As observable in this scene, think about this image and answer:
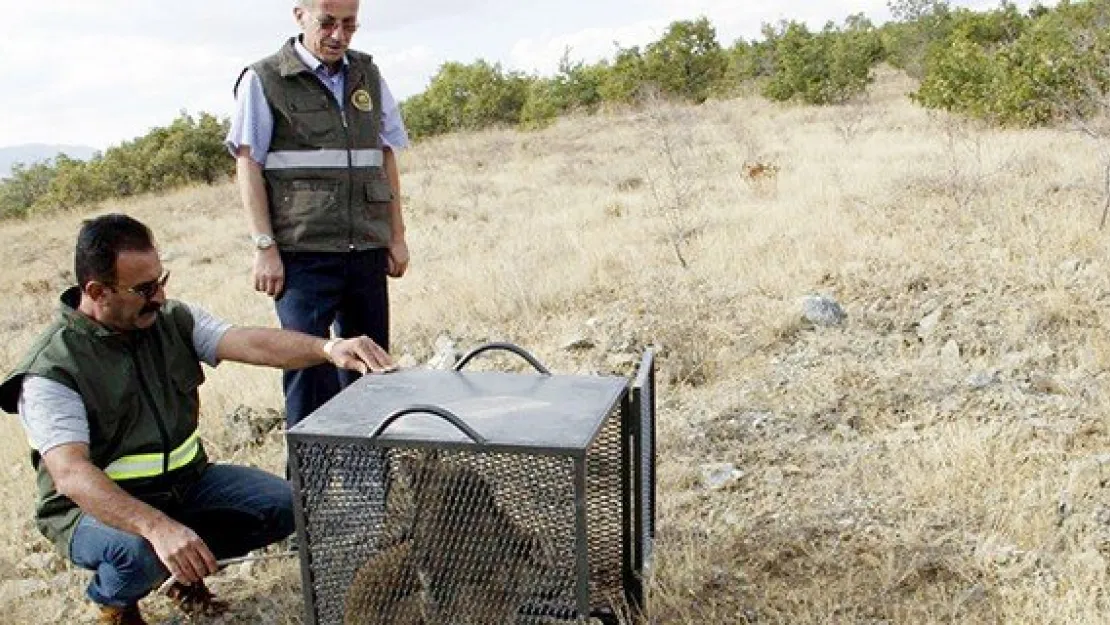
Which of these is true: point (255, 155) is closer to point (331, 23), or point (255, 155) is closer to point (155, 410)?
point (331, 23)

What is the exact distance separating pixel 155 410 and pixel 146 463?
5.7 inches

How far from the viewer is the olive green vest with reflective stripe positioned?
3.02 metres

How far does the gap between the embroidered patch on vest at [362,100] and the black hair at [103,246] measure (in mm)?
949

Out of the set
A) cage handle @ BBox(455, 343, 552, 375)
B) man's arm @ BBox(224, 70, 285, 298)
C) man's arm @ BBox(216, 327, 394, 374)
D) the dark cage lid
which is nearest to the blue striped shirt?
man's arm @ BBox(224, 70, 285, 298)

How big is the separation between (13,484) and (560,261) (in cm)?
383

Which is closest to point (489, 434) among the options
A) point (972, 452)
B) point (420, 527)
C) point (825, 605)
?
point (420, 527)

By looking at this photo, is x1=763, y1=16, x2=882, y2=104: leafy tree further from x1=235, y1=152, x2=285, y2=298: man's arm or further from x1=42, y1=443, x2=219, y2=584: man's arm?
x1=42, y1=443, x2=219, y2=584: man's arm

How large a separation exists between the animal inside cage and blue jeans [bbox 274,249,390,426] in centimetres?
97

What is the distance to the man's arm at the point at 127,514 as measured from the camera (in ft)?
6.94

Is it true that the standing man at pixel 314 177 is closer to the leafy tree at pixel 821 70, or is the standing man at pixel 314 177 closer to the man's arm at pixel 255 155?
the man's arm at pixel 255 155

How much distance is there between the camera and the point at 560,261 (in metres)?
6.76

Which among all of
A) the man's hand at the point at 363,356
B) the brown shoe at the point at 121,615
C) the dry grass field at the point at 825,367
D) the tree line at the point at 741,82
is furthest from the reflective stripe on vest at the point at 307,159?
the tree line at the point at 741,82

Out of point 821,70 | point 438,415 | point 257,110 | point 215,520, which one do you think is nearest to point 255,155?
point 257,110

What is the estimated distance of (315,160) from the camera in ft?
10.1
